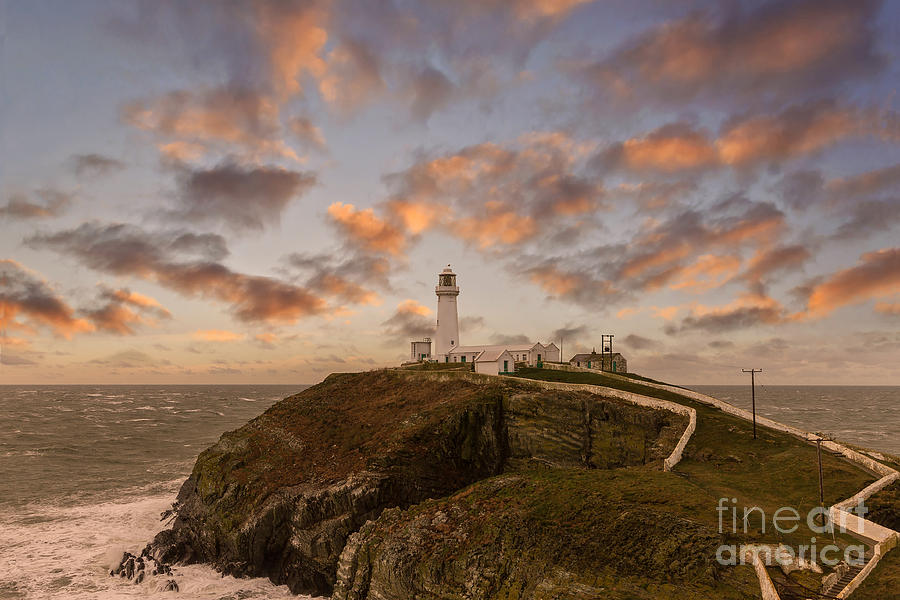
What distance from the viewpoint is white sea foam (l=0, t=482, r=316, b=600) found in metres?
34.8

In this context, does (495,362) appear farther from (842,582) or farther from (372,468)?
(842,582)

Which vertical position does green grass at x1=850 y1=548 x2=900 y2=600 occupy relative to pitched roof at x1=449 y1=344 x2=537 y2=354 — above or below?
below

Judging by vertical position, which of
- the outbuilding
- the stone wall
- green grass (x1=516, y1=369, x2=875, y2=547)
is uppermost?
the outbuilding

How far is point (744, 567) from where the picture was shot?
22.2 m

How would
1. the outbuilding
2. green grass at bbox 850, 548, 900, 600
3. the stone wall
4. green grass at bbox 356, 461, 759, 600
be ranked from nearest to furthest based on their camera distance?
green grass at bbox 850, 548, 900, 600
green grass at bbox 356, 461, 759, 600
the stone wall
the outbuilding

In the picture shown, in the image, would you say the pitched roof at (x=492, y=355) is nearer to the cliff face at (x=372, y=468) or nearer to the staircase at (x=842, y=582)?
the cliff face at (x=372, y=468)

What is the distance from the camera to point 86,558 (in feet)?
130

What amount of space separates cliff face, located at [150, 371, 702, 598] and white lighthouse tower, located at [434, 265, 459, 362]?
2582 centimetres

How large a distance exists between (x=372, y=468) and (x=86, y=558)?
74.2 ft

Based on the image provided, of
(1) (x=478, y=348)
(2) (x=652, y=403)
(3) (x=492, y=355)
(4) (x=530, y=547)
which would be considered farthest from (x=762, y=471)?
(1) (x=478, y=348)

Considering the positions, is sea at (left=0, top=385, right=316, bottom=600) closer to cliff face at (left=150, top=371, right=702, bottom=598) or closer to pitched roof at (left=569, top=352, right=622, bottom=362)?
cliff face at (left=150, top=371, right=702, bottom=598)

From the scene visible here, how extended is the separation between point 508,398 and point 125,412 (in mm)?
129951

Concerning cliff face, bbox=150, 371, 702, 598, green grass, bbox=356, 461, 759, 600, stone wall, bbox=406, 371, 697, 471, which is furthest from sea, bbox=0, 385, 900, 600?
stone wall, bbox=406, 371, 697, 471

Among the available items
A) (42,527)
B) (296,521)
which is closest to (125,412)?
Result: (42,527)
